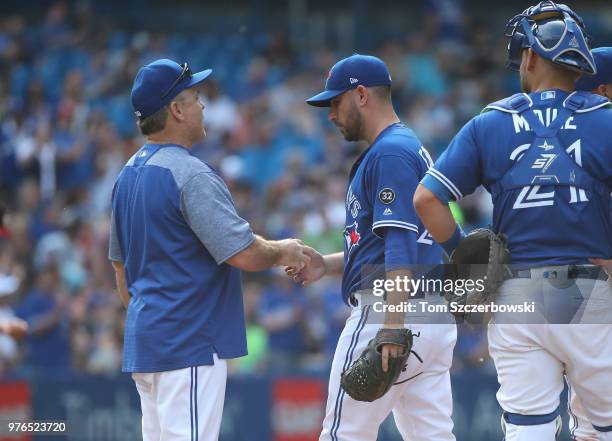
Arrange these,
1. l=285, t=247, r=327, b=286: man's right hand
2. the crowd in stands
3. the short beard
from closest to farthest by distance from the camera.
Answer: the short beard < l=285, t=247, r=327, b=286: man's right hand < the crowd in stands

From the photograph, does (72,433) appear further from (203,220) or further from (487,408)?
(203,220)

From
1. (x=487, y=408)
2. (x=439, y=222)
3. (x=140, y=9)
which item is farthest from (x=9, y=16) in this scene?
(x=439, y=222)

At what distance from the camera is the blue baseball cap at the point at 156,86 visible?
17.9 feet

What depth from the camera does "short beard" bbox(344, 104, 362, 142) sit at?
571cm

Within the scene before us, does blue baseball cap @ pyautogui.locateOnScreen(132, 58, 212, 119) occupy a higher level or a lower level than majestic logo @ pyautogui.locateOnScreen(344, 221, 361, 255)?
higher

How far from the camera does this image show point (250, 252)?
535cm

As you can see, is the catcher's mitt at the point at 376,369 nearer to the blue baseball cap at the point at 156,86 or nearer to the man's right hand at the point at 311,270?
the man's right hand at the point at 311,270

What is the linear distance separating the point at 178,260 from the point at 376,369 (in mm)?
1135

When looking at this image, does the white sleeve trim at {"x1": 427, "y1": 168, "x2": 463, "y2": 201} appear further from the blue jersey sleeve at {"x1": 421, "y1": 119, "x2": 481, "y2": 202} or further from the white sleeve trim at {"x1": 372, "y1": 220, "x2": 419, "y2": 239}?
the white sleeve trim at {"x1": 372, "y1": 220, "x2": 419, "y2": 239}

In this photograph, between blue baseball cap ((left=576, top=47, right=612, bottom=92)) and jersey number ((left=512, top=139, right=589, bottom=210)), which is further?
blue baseball cap ((left=576, top=47, right=612, bottom=92))

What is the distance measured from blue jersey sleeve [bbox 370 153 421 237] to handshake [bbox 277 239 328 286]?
21.9 inches

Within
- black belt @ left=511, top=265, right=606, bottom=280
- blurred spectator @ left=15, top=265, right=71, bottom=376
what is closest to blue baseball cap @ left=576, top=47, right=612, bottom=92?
black belt @ left=511, top=265, right=606, bottom=280

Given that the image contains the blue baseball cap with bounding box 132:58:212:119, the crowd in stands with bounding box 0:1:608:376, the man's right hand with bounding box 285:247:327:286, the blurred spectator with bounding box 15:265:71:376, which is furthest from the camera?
the crowd in stands with bounding box 0:1:608:376

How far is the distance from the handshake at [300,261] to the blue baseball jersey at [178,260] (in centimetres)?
37
